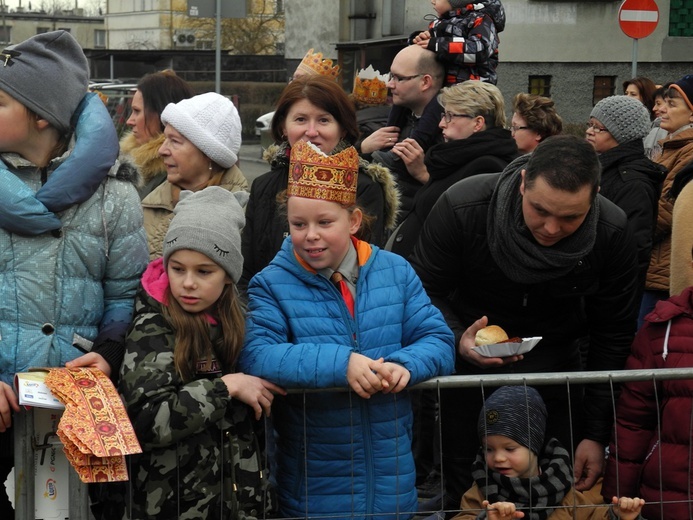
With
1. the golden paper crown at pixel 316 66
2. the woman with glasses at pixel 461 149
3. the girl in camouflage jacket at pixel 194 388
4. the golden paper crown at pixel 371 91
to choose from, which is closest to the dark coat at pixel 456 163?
the woman with glasses at pixel 461 149

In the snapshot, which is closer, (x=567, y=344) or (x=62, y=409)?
(x=62, y=409)

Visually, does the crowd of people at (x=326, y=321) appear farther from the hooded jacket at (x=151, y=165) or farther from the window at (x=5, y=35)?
the window at (x=5, y=35)

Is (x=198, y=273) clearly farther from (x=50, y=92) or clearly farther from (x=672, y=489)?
(x=672, y=489)

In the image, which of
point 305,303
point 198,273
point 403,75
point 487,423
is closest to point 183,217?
point 198,273

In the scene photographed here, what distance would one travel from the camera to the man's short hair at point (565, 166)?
14.0 feet

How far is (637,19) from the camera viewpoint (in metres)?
13.9

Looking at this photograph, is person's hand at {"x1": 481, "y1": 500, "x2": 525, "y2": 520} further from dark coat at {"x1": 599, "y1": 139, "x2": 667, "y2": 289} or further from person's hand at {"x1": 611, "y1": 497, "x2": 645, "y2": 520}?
dark coat at {"x1": 599, "y1": 139, "x2": 667, "y2": 289}

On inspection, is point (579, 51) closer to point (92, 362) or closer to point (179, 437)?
point (92, 362)

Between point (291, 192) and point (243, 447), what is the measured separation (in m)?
0.94

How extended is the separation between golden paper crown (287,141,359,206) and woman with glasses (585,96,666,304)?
7.81 feet

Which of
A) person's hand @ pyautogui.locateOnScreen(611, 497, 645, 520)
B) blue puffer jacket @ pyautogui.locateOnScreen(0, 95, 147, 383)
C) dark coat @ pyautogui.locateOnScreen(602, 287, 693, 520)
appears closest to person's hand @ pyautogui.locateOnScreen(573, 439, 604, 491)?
dark coat @ pyautogui.locateOnScreen(602, 287, 693, 520)

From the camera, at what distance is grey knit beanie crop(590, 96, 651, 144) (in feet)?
22.1

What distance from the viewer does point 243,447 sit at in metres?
3.90

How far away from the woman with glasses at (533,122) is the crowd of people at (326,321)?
6.88ft
